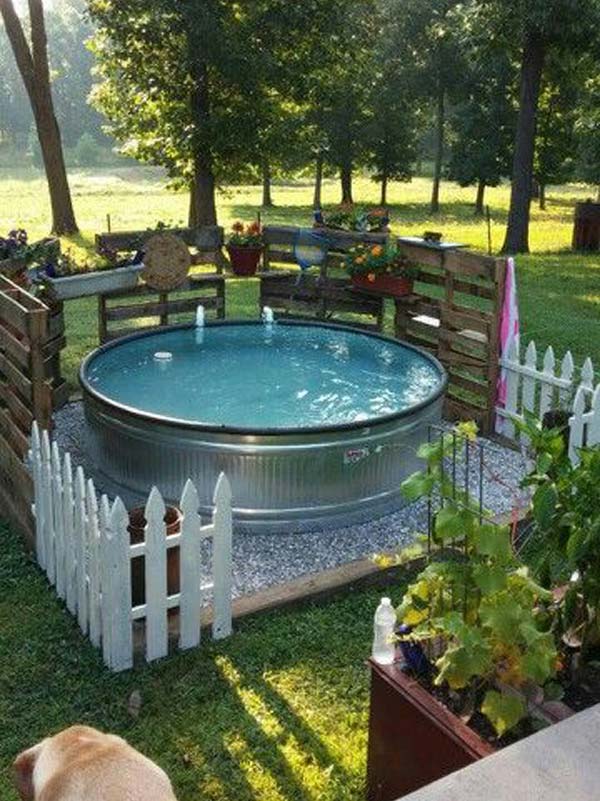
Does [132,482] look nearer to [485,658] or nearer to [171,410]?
[171,410]

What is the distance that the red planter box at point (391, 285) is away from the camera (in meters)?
10.6

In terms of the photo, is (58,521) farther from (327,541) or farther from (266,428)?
(327,541)

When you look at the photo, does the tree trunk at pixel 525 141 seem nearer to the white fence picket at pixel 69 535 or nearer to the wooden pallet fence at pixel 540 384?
the wooden pallet fence at pixel 540 384

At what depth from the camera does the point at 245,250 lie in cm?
1373

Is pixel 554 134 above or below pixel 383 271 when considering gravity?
above

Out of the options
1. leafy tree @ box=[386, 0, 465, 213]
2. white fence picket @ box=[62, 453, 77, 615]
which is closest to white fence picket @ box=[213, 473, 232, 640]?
white fence picket @ box=[62, 453, 77, 615]

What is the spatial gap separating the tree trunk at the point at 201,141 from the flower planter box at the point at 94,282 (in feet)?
33.8

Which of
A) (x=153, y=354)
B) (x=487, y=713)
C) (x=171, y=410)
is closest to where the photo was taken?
(x=487, y=713)

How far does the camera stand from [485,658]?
3504 millimetres

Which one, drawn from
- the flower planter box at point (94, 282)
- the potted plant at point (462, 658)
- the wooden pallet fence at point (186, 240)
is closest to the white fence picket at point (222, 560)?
the potted plant at point (462, 658)

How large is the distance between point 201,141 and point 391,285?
1117 centimetres

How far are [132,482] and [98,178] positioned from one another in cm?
5359

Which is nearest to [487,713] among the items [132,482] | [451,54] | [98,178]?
[132,482]

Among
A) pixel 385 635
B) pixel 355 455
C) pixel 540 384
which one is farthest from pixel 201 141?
pixel 385 635
